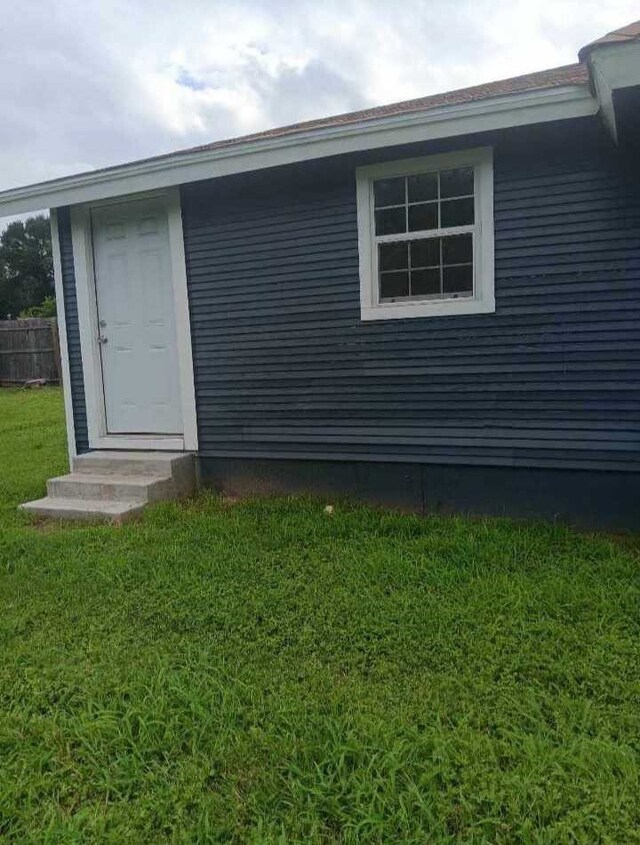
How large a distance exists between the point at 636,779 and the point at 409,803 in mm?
666

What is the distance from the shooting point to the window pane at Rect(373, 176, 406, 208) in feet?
14.2

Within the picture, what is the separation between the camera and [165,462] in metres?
4.91

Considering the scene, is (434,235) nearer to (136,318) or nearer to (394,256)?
(394,256)

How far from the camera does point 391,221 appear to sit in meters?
4.39

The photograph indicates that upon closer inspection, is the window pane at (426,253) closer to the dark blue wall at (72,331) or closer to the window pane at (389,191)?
the window pane at (389,191)

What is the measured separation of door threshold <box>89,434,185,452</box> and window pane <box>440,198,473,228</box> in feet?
9.16

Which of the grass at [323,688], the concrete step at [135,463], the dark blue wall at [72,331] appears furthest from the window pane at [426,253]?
the dark blue wall at [72,331]

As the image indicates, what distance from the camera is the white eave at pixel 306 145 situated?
3570mm

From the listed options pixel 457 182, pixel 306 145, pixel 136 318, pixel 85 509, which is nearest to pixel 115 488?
pixel 85 509

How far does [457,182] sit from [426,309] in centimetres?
88

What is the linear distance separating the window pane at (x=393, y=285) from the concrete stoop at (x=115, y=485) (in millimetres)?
2138

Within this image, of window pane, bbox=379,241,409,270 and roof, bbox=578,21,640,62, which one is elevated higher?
roof, bbox=578,21,640,62

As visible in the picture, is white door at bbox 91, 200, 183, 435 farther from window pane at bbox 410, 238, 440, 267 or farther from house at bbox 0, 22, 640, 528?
window pane at bbox 410, 238, 440, 267

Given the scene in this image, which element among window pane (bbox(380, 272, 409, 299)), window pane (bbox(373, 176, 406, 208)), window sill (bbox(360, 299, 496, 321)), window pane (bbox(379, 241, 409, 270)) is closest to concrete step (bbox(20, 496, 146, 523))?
window sill (bbox(360, 299, 496, 321))
